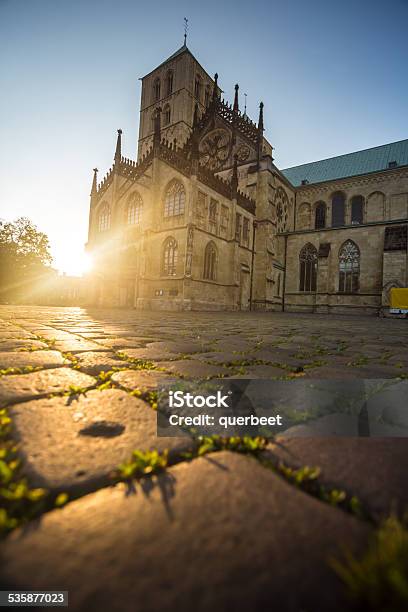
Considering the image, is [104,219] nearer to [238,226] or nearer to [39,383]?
[238,226]

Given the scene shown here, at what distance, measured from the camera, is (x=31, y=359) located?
2117 mm

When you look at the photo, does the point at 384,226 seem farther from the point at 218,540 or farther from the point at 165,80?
the point at 165,80

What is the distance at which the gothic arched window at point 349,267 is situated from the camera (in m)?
21.1

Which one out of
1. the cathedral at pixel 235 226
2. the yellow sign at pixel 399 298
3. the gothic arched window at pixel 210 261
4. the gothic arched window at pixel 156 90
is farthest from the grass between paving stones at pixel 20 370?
the gothic arched window at pixel 156 90

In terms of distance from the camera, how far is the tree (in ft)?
85.3

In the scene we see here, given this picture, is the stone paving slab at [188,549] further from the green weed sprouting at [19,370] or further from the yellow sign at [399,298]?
the yellow sign at [399,298]

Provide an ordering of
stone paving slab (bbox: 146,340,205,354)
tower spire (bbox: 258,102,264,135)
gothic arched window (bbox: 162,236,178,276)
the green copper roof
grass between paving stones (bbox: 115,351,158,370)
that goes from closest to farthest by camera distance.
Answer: grass between paving stones (bbox: 115,351,158,370) < stone paving slab (bbox: 146,340,205,354) < gothic arched window (bbox: 162,236,178,276) < tower spire (bbox: 258,102,264,135) < the green copper roof

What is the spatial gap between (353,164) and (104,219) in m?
26.1

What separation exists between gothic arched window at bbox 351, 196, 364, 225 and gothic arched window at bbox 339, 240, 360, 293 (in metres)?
6.30

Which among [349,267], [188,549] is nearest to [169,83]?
[349,267]

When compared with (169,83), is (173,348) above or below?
below

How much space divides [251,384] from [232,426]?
0.58 meters

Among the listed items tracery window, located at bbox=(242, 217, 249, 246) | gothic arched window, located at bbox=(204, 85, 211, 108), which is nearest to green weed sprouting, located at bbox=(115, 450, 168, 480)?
tracery window, located at bbox=(242, 217, 249, 246)

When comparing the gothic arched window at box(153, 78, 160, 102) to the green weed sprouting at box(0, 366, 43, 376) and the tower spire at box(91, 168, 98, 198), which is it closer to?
the tower spire at box(91, 168, 98, 198)
